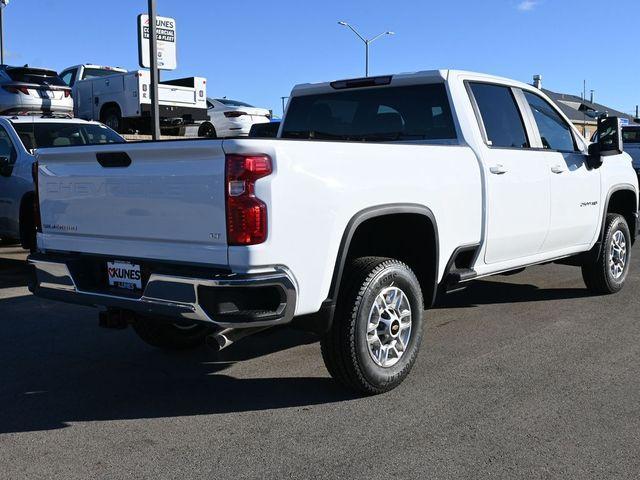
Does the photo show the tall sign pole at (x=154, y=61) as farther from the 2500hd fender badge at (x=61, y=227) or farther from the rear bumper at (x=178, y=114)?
the 2500hd fender badge at (x=61, y=227)

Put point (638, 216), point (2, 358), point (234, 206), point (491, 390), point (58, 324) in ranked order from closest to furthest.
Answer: point (234, 206) < point (491, 390) < point (2, 358) < point (58, 324) < point (638, 216)

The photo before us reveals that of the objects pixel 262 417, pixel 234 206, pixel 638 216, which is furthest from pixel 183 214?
pixel 638 216

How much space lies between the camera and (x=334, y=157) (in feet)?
12.9

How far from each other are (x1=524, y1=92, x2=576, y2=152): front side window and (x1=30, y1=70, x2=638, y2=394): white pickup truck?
35 mm

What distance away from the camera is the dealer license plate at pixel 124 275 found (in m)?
4.01

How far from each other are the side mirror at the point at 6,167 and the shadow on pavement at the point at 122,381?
3560mm

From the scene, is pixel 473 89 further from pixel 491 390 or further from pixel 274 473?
pixel 274 473

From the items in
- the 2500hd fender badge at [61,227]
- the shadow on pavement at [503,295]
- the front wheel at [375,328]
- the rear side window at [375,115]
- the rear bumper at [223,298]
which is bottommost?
the shadow on pavement at [503,295]

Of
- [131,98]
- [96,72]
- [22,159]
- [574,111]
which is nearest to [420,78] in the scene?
[22,159]

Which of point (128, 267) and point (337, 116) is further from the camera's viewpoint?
point (337, 116)

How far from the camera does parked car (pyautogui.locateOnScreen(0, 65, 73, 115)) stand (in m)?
14.2

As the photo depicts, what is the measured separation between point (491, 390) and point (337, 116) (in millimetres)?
2567

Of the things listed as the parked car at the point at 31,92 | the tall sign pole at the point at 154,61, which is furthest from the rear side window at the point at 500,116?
the parked car at the point at 31,92

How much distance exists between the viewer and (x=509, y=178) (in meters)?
5.33
